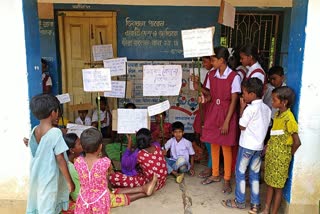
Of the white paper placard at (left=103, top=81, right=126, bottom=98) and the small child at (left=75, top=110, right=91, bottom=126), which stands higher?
the white paper placard at (left=103, top=81, right=126, bottom=98)

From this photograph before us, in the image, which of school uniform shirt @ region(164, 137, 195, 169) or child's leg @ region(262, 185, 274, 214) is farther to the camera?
school uniform shirt @ region(164, 137, 195, 169)

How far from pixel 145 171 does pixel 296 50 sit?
6.46 feet

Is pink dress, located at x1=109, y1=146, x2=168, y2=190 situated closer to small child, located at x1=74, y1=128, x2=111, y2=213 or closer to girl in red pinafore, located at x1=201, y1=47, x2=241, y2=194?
girl in red pinafore, located at x1=201, y1=47, x2=241, y2=194

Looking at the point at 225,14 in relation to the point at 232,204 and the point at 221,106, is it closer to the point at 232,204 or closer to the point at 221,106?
the point at 221,106

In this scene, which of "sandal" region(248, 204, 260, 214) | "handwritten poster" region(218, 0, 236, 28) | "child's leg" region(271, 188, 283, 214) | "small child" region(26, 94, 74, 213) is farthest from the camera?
"handwritten poster" region(218, 0, 236, 28)

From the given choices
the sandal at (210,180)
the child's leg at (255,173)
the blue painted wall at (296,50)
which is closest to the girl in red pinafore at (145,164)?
the sandal at (210,180)

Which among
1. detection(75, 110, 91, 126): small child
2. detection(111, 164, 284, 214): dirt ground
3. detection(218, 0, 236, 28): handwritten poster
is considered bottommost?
detection(111, 164, 284, 214): dirt ground

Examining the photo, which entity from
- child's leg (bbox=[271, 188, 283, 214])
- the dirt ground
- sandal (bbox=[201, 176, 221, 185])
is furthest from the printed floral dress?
sandal (bbox=[201, 176, 221, 185])

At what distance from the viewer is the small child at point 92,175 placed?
2.49 m

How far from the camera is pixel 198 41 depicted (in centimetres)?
335

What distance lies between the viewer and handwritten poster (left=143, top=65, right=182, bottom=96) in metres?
3.91

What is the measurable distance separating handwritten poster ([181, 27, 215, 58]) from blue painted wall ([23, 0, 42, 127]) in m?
1.43

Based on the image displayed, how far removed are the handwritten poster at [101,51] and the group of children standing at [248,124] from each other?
2.21m

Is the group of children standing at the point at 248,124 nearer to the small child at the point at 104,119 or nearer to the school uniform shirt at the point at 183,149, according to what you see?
the school uniform shirt at the point at 183,149
